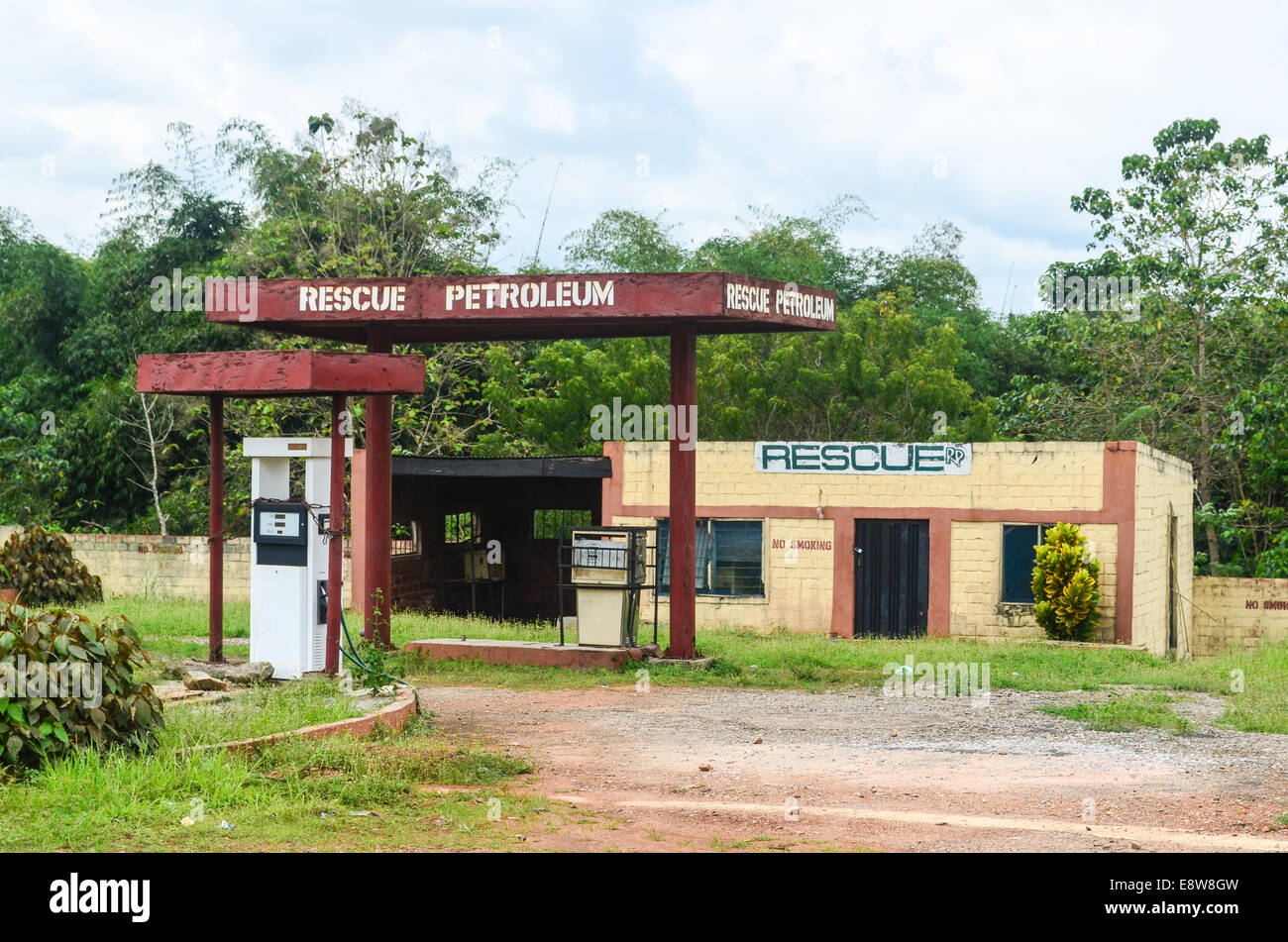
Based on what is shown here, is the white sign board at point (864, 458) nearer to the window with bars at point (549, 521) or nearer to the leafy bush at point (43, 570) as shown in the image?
the window with bars at point (549, 521)

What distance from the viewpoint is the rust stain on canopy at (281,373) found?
1330cm

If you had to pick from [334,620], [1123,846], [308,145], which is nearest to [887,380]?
[308,145]

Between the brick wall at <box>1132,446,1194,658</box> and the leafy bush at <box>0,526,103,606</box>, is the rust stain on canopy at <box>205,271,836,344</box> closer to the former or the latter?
the leafy bush at <box>0,526,103,606</box>

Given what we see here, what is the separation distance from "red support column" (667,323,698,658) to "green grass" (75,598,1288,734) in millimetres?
540

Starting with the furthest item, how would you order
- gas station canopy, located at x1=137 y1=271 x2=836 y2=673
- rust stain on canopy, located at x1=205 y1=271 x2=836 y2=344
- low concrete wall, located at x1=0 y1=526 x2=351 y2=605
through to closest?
1. low concrete wall, located at x1=0 y1=526 x2=351 y2=605
2. rust stain on canopy, located at x1=205 y1=271 x2=836 y2=344
3. gas station canopy, located at x1=137 y1=271 x2=836 y2=673

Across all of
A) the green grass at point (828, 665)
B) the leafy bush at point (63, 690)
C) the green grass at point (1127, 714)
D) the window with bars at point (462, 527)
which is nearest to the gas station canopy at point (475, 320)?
the green grass at point (828, 665)

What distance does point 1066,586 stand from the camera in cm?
2052

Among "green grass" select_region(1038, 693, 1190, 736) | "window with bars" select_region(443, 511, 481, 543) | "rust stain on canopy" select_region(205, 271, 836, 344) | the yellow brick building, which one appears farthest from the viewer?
"window with bars" select_region(443, 511, 481, 543)

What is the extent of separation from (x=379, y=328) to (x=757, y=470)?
7.86m

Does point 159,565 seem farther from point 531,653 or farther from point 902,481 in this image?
point 902,481

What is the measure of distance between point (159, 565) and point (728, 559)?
10051 mm

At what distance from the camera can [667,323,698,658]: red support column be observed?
16.3 m

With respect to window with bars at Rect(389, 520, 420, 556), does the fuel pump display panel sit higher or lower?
higher

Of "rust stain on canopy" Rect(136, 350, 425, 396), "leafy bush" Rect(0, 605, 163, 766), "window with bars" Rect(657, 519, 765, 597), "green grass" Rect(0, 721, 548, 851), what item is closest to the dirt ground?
"green grass" Rect(0, 721, 548, 851)
